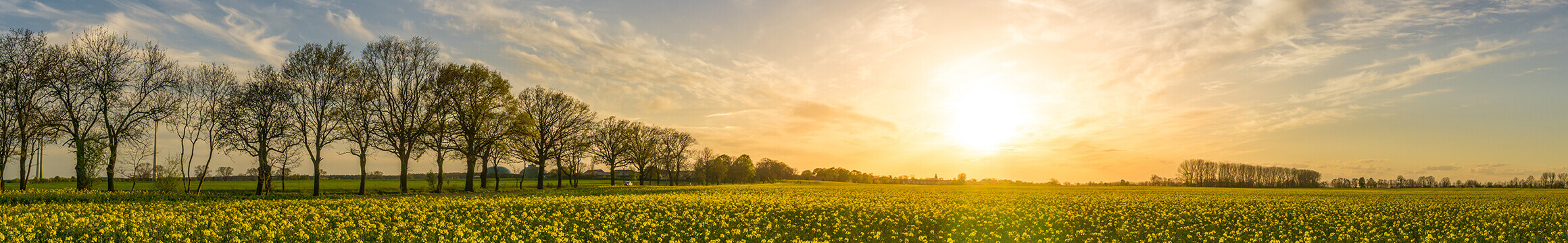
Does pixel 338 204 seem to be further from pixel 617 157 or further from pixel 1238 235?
pixel 617 157

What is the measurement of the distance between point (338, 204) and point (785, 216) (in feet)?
52.4

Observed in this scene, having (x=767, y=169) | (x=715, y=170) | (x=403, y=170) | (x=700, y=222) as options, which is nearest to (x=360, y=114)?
(x=403, y=170)

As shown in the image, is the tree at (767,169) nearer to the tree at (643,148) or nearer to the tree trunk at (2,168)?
the tree at (643,148)

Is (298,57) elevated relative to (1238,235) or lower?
elevated

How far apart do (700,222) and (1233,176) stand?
Answer: 192429 millimetres

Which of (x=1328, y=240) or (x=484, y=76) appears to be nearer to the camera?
(x=1328, y=240)

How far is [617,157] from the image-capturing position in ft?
278

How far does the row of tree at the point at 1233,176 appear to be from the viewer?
172 m

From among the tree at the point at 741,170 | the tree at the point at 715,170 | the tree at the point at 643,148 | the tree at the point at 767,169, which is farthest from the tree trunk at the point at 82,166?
the tree at the point at 767,169

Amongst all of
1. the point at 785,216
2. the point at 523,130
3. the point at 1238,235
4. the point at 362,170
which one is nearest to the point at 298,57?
the point at 362,170

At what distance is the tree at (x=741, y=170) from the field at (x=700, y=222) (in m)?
95.5

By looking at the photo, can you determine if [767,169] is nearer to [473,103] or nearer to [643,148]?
[643,148]

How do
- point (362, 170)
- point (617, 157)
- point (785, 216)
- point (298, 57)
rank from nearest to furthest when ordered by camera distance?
1. point (785, 216)
2. point (298, 57)
3. point (362, 170)
4. point (617, 157)

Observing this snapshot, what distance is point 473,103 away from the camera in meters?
47.5
